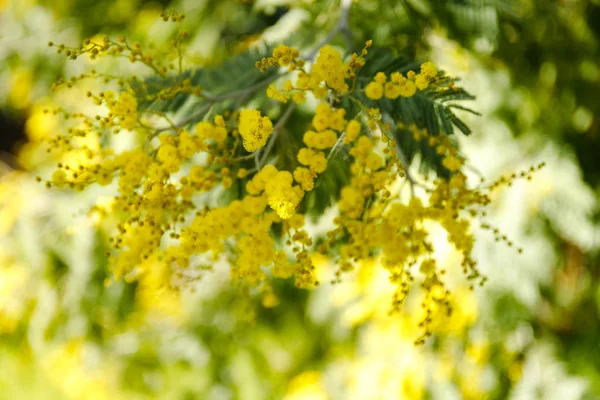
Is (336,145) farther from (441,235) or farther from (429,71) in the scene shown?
(441,235)

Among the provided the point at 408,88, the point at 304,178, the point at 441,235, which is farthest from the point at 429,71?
the point at 441,235

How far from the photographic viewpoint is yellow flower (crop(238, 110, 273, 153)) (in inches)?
36.3

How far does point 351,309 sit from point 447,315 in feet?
3.52

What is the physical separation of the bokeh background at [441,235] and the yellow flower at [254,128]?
0.73m

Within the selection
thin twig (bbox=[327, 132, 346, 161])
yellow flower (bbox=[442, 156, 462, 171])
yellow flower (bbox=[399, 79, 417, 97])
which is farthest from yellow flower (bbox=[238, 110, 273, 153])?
yellow flower (bbox=[442, 156, 462, 171])

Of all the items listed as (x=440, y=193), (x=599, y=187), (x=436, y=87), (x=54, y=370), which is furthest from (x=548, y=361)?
(x=54, y=370)

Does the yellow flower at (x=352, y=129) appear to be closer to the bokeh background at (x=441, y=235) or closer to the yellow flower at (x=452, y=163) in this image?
the yellow flower at (x=452, y=163)

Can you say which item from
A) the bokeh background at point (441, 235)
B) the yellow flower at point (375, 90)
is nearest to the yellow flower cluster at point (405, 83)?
the yellow flower at point (375, 90)

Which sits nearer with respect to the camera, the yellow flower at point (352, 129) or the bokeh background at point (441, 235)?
the yellow flower at point (352, 129)

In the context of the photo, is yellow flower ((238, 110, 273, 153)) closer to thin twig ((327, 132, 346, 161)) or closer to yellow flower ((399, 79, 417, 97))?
thin twig ((327, 132, 346, 161))

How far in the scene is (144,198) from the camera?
100cm

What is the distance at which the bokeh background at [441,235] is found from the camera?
189cm

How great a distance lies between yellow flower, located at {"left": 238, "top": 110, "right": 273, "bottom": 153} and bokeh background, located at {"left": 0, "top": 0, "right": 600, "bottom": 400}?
0.73 metres

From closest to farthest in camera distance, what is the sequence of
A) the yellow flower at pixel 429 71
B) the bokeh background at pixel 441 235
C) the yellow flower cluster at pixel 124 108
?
the yellow flower at pixel 429 71
the yellow flower cluster at pixel 124 108
the bokeh background at pixel 441 235
